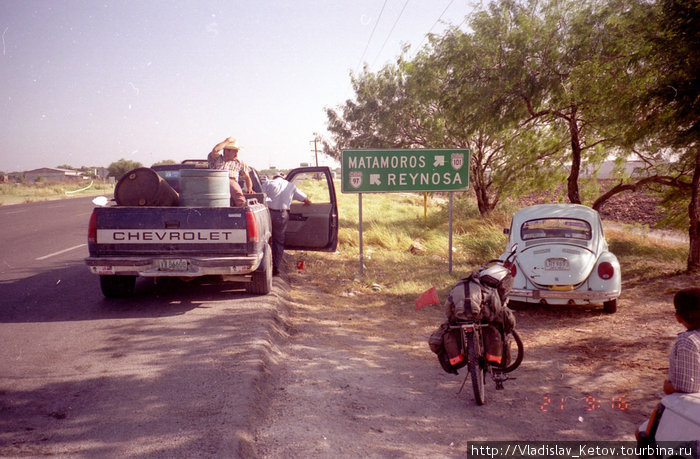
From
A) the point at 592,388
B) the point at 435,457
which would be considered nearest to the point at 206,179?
the point at 435,457

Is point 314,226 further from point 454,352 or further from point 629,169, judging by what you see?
point 629,169

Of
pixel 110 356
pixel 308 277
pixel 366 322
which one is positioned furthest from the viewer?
pixel 308 277

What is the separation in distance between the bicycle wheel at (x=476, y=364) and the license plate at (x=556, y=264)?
3.21 metres

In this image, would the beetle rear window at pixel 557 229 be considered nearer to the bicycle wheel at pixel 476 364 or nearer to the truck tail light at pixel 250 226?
the bicycle wheel at pixel 476 364

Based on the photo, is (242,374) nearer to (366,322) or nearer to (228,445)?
(228,445)

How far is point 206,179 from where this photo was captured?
21.5 feet

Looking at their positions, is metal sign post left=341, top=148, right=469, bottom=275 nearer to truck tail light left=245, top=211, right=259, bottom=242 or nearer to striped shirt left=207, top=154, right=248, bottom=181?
striped shirt left=207, top=154, right=248, bottom=181

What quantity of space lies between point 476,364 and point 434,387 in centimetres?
64

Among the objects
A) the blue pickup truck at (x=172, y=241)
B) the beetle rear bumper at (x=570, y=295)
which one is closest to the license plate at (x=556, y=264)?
the beetle rear bumper at (x=570, y=295)

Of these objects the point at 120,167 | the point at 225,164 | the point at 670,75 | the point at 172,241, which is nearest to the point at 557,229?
the point at 670,75

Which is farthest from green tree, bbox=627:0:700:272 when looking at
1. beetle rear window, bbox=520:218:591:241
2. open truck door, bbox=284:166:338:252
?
Answer: open truck door, bbox=284:166:338:252

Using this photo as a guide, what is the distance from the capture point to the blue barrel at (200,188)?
21.4 feet

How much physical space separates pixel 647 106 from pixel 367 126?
17.2 m

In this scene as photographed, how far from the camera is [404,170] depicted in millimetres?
9727
